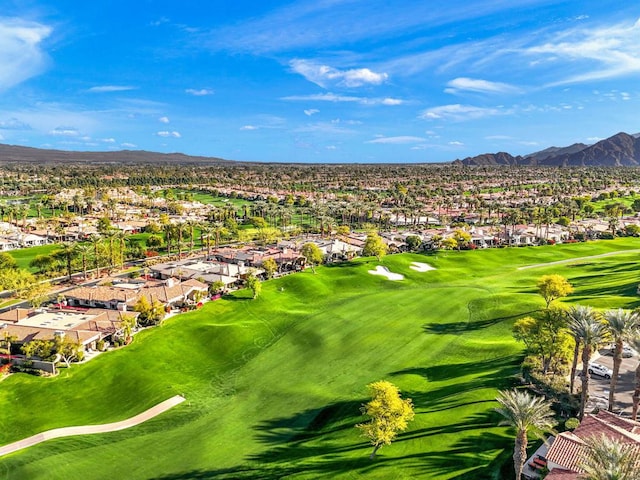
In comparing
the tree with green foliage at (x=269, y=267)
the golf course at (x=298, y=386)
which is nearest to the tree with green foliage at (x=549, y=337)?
the golf course at (x=298, y=386)

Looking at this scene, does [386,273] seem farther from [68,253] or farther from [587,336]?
[68,253]

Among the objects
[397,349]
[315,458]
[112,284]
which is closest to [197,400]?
[315,458]

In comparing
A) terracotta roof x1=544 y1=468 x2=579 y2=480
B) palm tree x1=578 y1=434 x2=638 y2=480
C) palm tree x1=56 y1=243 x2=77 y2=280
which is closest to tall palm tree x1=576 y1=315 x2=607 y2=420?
terracotta roof x1=544 y1=468 x2=579 y2=480

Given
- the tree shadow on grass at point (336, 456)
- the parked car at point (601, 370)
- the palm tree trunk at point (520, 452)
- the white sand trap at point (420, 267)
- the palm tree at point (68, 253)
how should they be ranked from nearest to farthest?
the palm tree trunk at point (520, 452), the tree shadow on grass at point (336, 456), the parked car at point (601, 370), the palm tree at point (68, 253), the white sand trap at point (420, 267)

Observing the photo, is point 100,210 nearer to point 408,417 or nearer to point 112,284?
point 112,284

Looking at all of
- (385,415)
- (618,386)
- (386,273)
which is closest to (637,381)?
(618,386)

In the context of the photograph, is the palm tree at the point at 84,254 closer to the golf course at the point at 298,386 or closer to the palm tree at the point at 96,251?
the palm tree at the point at 96,251
